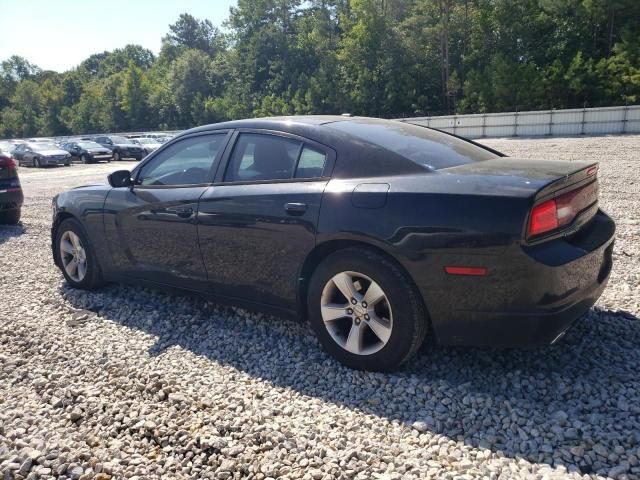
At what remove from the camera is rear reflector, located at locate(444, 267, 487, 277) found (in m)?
2.73

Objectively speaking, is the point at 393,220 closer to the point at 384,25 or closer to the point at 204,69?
the point at 384,25

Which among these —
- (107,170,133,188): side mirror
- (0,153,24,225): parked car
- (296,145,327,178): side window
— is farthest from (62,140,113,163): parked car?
(296,145,327,178): side window

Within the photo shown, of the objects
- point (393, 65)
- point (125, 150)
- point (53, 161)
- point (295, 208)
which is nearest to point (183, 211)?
point (295, 208)

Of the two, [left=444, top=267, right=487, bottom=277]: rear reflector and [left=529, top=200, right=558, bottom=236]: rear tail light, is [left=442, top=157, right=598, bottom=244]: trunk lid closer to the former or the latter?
[left=529, top=200, right=558, bottom=236]: rear tail light

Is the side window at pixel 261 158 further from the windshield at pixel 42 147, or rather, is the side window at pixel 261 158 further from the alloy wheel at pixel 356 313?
the windshield at pixel 42 147

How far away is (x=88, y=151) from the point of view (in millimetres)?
30031

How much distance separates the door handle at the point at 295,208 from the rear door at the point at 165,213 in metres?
0.87

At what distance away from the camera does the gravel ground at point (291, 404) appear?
8.02ft

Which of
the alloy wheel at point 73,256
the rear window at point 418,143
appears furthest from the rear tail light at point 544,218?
the alloy wheel at point 73,256

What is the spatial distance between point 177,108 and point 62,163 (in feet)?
A: 158

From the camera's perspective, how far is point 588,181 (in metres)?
3.25

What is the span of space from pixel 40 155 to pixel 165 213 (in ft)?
90.8

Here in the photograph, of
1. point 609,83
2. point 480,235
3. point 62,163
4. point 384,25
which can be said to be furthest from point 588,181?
point 384,25

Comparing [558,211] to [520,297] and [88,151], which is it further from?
[88,151]
